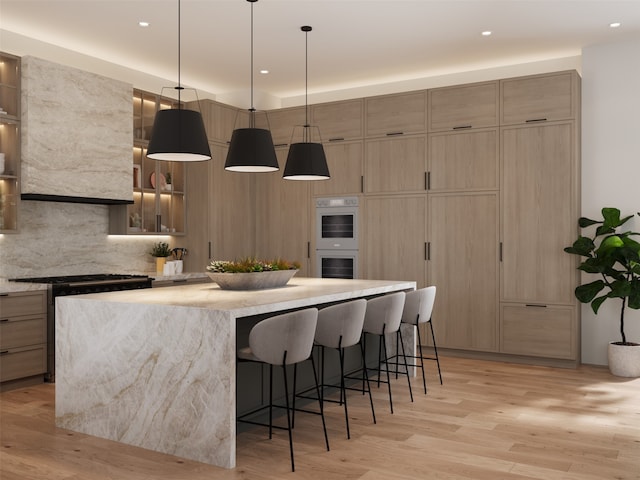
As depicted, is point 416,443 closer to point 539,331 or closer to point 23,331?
point 539,331

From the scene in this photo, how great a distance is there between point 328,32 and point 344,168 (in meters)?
1.76

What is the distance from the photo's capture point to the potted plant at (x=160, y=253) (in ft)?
21.8

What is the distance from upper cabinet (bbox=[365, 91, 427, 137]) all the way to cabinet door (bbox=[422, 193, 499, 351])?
0.82 meters

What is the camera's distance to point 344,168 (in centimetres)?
695

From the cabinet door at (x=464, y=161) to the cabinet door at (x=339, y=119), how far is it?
3.01ft

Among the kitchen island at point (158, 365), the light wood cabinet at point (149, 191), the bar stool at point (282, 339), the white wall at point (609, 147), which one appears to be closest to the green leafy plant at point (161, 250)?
the light wood cabinet at point (149, 191)

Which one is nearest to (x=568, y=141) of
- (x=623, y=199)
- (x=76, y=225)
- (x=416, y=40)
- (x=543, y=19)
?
(x=623, y=199)

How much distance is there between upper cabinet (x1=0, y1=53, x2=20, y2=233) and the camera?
5.18 m

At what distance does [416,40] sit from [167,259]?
3548 mm

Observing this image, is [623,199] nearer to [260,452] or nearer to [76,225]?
[260,452]

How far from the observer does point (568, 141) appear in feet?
18.9

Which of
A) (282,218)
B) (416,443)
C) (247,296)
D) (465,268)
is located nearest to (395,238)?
(465,268)

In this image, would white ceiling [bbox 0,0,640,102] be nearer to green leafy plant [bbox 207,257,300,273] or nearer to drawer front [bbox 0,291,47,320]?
green leafy plant [bbox 207,257,300,273]

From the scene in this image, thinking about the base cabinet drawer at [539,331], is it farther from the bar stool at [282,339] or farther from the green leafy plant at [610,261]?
the bar stool at [282,339]
